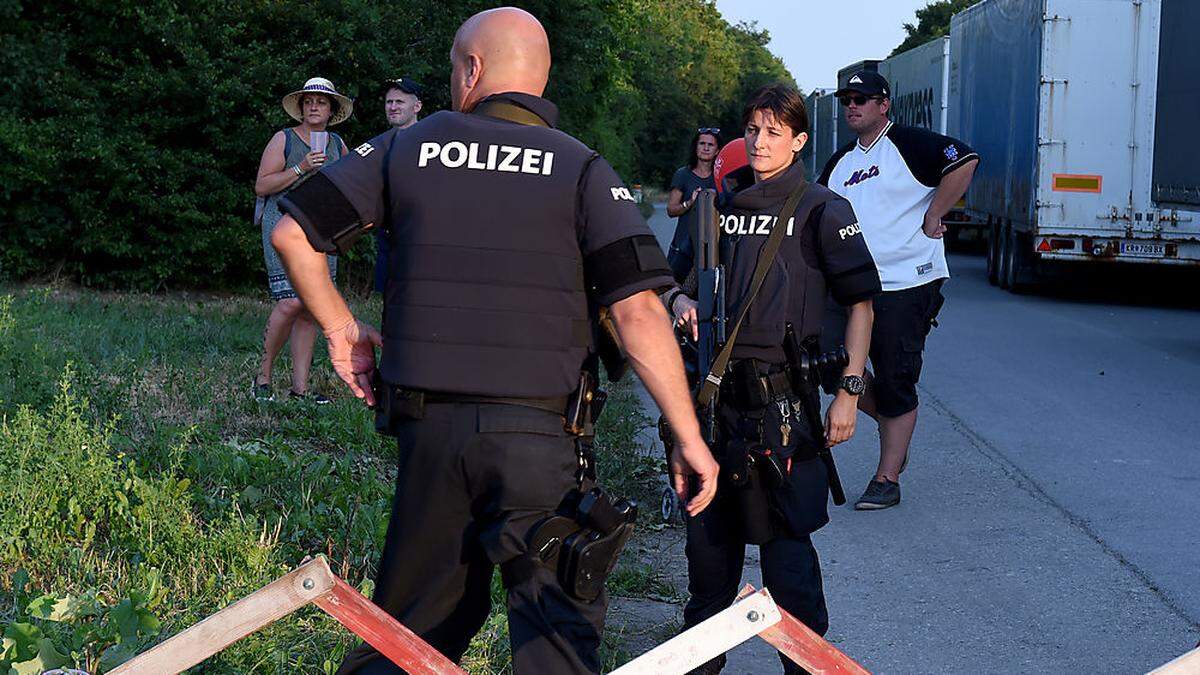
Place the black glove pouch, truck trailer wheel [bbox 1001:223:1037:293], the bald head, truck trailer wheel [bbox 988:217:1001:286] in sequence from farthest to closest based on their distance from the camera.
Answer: truck trailer wheel [bbox 988:217:1001:286] < truck trailer wheel [bbox 1001:223:1037:293] < the bald head < the black glove pouch

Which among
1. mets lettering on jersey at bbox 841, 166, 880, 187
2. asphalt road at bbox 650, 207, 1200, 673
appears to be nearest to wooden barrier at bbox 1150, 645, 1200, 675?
asphalt road at bbox 650, 207, 1200, 673

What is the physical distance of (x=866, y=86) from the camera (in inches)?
266

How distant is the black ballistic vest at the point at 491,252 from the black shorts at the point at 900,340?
148 inches

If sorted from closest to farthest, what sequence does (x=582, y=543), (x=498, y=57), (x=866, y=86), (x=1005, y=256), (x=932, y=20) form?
(x=582, y=543) → (x=498, y=57) → (x=866, y=86) → (x=1005, y=256) → (x=932, y=20)

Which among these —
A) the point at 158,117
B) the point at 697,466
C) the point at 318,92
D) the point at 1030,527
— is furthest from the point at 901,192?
the point at 158,117

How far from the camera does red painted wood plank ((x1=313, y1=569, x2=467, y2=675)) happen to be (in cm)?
309

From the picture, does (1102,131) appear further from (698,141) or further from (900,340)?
(900,340)

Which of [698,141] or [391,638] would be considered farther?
[698,141]

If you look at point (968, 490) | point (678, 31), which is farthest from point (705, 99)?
point (968, 490)

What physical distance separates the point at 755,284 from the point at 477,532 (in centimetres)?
147

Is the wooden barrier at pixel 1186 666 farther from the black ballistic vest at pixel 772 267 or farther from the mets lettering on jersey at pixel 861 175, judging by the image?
the mets lettering on jersey at pixel 861 175

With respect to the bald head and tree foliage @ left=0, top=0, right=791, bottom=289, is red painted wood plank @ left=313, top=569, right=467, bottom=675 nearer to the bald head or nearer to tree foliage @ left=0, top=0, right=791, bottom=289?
the bald head

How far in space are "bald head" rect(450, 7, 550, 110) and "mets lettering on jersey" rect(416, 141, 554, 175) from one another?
205 mm

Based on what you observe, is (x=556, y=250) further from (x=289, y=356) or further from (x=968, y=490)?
(x=289, y=356)
